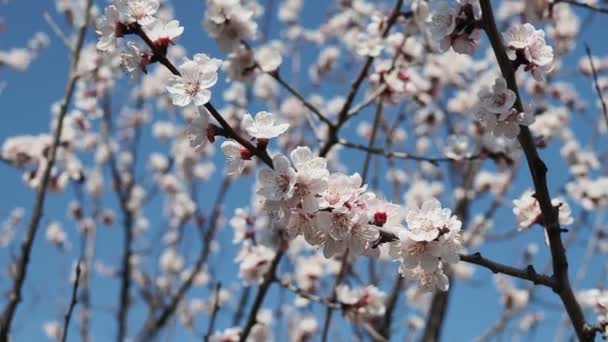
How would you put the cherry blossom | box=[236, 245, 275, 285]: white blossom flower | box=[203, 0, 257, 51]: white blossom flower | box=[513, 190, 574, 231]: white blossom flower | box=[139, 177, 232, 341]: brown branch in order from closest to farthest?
the cherry blossom
box=[513, 190, 574, 231]: white blossom flower
box=[203, 0, 257, 51]: white blossom flower
box=[236, 245, 275, 285]: white blossom flower
box=[139, 177, 232, 341]: brown branch

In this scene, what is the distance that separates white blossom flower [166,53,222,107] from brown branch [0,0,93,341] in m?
1.26

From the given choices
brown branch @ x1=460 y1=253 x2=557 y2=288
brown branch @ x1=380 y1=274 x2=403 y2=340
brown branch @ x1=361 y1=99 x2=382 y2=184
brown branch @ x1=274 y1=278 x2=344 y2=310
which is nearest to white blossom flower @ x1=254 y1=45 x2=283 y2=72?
brown branch @ x1=361 y1=99 x2=382 y2=184

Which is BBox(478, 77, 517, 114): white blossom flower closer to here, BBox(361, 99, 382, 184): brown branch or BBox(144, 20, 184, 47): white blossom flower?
BBox(144, 20, 184, 47): white blossom flower

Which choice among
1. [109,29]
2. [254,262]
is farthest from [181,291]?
[109,29]

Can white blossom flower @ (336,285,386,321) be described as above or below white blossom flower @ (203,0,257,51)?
below

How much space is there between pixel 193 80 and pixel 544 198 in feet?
3.13

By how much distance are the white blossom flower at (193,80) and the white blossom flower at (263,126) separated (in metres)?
0.12

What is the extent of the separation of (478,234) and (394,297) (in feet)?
3.62

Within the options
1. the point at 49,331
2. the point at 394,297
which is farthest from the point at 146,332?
the point at 49,331

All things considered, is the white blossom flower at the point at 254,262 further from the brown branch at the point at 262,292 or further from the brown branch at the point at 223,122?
the brown branch at the point at 223,122

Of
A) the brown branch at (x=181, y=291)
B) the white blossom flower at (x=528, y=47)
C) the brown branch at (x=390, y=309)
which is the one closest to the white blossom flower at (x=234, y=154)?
the white blossom flower at (x=528, y=47)

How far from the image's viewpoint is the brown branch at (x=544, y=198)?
5.16ft

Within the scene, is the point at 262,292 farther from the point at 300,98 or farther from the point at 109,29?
the point at 109,29

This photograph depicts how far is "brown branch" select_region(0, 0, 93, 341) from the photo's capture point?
2.45 metres
